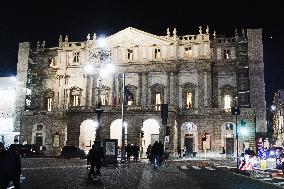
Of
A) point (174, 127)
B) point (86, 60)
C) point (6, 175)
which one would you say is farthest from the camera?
point (86, 60)

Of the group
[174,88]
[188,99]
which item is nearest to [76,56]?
[174,88]

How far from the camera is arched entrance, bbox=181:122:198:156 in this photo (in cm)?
5788

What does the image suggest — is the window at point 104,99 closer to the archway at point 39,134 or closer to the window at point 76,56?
the window at point 76,56

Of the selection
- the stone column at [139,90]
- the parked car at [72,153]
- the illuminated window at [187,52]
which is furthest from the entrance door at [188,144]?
the parked car at [72,153]

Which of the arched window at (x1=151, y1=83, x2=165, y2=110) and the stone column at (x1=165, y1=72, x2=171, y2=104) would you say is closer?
the stone column at (x1=165, y1=72, x2=171, y2=104)

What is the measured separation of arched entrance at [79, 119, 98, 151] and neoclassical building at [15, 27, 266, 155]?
0.47 ft

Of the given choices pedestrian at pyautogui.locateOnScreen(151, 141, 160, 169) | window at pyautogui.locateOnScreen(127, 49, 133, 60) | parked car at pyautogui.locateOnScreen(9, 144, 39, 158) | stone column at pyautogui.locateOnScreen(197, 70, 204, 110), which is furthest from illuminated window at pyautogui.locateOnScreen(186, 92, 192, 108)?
pedestrian at pyautogui.locateOnScreen(151, 141, 160, 169)

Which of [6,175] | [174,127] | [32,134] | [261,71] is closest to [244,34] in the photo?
[261,71]

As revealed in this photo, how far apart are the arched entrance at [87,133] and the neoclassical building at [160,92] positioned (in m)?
0.14

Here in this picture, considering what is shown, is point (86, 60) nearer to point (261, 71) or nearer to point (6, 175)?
point (261, 71)

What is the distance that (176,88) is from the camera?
196 feet

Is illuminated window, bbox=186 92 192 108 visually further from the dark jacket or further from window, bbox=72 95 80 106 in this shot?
the dark jacket

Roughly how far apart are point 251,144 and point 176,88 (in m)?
13.0

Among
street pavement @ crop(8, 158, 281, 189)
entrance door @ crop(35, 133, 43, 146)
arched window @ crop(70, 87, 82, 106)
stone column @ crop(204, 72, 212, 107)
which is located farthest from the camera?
arched window @ crop(70, 87, 82, 106)
